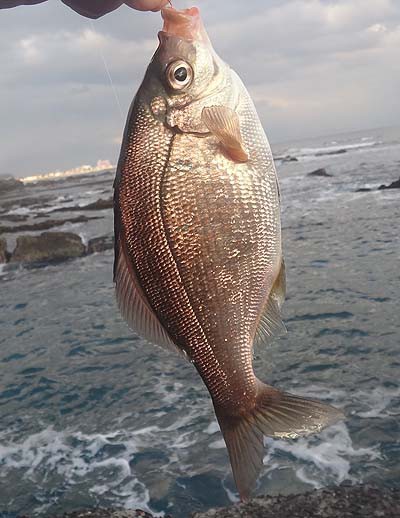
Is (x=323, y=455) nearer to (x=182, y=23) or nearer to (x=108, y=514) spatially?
(x=108, y=514)

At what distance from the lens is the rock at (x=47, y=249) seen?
18.4 meters

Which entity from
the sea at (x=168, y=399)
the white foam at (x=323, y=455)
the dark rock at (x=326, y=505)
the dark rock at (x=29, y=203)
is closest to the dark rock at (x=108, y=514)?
the dark rock at (x=326, y=505)

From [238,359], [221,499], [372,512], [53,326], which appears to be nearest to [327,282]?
[53,326]

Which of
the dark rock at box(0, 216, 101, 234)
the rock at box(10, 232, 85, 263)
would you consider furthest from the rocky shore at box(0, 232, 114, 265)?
the dark rock at box(0, 216, 101, 234)

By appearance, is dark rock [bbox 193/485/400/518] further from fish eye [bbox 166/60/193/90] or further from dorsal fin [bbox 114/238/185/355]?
fish eye [bbox 166/60/193/90]

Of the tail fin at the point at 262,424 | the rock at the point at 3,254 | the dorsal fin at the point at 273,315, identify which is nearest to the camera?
the tail fin at the point at 262,424

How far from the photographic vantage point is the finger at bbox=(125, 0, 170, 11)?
9.52ft

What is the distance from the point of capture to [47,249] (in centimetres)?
1867

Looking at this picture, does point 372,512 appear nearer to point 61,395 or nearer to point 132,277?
point 132,277

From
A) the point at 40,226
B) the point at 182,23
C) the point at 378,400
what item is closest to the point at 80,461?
the point at 378,400

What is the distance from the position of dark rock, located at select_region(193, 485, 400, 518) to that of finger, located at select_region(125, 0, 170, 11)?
371 cm

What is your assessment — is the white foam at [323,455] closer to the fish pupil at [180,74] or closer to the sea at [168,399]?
the sea at [168,399]

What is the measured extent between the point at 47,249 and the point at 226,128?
17441 mm

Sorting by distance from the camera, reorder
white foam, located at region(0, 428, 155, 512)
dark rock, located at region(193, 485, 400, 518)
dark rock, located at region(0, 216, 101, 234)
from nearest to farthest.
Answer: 1. dark rock, located at region(193, 485, 400, 518)
2. white foam, located at region(0, 428, 155, 512)
3. dark rock, located at region(0, 216, 101, 234)
